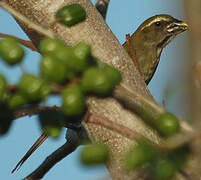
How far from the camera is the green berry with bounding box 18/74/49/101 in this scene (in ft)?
3.45

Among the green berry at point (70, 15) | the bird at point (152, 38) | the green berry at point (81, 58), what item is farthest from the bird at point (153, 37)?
the green berry at point (81, 58)

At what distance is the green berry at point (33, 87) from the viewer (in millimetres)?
1051

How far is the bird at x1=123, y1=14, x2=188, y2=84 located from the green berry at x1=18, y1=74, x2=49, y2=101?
4.34 metres

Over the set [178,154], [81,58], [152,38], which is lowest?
[152,38]

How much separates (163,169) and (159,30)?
4948mm

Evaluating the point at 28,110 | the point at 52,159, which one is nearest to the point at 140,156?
the point at 28,110

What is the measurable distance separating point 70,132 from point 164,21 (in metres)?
2.60

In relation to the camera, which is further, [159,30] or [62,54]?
[159,30]

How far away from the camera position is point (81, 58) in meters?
1.07

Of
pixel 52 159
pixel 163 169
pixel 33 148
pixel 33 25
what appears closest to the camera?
pixel 163 169

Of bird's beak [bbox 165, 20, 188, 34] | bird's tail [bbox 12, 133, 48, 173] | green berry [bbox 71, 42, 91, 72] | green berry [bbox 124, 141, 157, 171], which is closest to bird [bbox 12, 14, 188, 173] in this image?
bird's beak [bbox 165, 20, 188, 34]

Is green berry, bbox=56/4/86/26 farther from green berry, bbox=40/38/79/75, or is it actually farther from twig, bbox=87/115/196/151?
twig, bbox=87/115/196/151

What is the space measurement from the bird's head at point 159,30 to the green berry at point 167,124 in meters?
4.61

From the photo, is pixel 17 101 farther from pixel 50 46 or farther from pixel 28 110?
pixel 50 46
